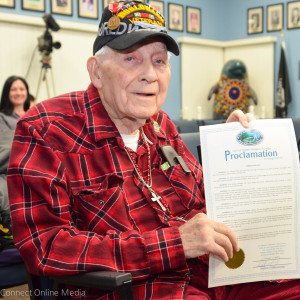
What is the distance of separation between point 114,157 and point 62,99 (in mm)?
268

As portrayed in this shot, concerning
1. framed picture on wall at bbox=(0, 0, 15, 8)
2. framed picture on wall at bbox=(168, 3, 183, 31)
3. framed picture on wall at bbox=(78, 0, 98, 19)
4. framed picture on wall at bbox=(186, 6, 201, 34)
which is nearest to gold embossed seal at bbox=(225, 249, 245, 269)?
framed picture on wall at bbox=(0, 0, 15, 8)

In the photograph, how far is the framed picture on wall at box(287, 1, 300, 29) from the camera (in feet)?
25.2

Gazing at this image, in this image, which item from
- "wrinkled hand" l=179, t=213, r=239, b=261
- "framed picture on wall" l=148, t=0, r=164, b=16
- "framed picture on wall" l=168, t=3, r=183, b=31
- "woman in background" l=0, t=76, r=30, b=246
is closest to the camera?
"wrinkled hand" l=179, t=213, r=239, b=261

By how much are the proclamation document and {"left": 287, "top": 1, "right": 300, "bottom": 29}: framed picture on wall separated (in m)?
6.92

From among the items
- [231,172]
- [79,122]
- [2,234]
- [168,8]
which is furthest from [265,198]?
[168,8]

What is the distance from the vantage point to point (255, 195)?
131 centimetres

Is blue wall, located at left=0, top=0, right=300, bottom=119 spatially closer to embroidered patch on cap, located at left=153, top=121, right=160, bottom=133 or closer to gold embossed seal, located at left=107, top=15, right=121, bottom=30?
embroidered patch on cap, located at left=153, top=121, right=160, bottom=133

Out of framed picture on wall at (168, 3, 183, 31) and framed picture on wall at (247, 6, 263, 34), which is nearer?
framed picture on wall at (168, 3, 183, 31)

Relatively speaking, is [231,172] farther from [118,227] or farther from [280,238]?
[118,227]

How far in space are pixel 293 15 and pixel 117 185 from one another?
717 cm

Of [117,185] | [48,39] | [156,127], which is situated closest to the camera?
[117,185]

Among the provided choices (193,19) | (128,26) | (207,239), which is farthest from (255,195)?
(193,19)

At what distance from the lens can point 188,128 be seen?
4.01m

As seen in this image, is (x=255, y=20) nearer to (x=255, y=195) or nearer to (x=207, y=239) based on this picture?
(x=255, y=195)
